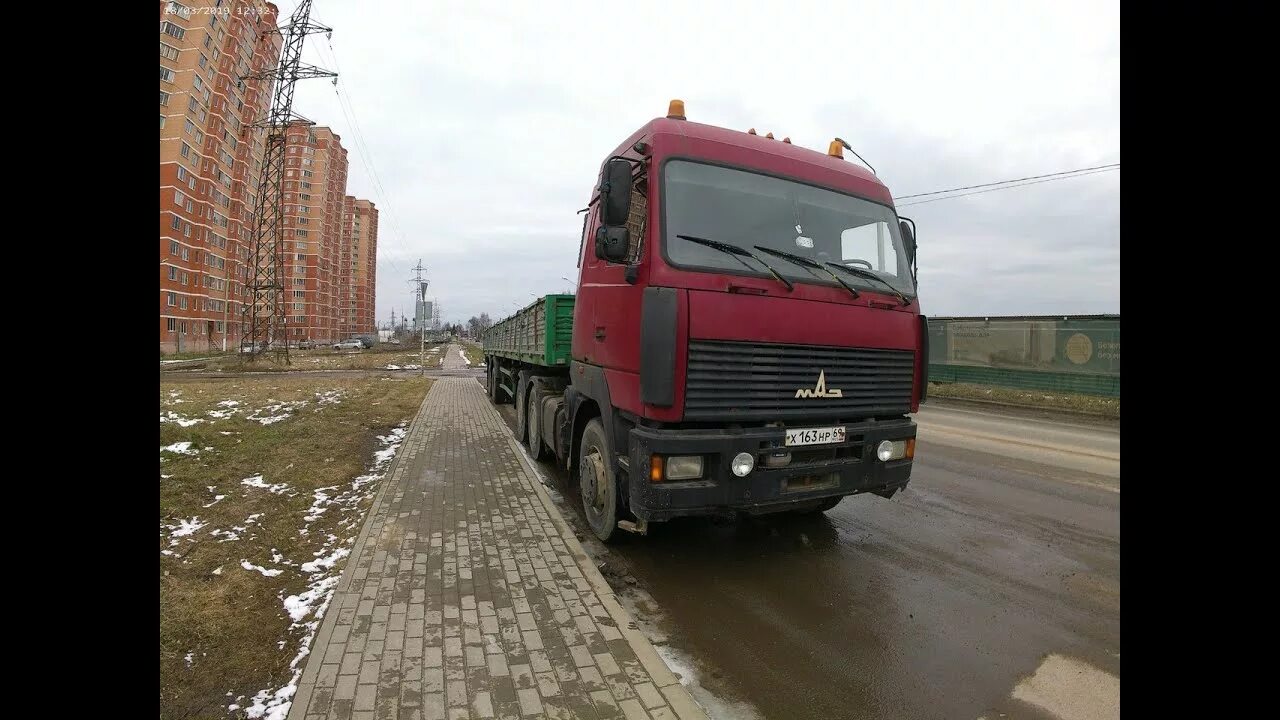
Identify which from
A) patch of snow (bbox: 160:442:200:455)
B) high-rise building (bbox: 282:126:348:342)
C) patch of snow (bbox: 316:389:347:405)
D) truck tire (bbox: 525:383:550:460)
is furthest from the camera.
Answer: high-rise building (bbox: 282:126:348:342)

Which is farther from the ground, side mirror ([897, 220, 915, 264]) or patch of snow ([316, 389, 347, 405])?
side mirror ([897, 220, 915, 264])

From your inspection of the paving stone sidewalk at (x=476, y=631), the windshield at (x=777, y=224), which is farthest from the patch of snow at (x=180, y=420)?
the windshield at (x=777, y=224)

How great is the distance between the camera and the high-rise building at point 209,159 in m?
47.0

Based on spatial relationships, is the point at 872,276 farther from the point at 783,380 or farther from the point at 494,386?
the point at 494,386

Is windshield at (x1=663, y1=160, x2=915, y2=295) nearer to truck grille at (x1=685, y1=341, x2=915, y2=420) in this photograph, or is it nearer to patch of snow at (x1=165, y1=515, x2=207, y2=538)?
truck grille at (x1=685, y1=341, x2=915, y2=420)

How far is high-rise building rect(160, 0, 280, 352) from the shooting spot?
4700 centimetres

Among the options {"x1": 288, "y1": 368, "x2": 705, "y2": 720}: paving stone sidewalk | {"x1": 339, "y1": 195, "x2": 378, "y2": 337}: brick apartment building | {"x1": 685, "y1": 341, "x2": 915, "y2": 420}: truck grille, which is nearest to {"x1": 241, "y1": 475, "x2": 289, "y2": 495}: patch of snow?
{"x1": 288, "y1": 368, "x2": 705, "y2": 720}: paving stone sidewalk

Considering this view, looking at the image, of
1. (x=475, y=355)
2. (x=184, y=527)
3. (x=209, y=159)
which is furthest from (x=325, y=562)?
(x=209, y=159)

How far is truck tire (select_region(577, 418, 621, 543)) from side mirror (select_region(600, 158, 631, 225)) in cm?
163

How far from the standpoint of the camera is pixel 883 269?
13.7 feet

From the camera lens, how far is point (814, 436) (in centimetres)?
358

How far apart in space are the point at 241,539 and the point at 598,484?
2.72m

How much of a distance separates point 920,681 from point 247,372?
27980 mm
